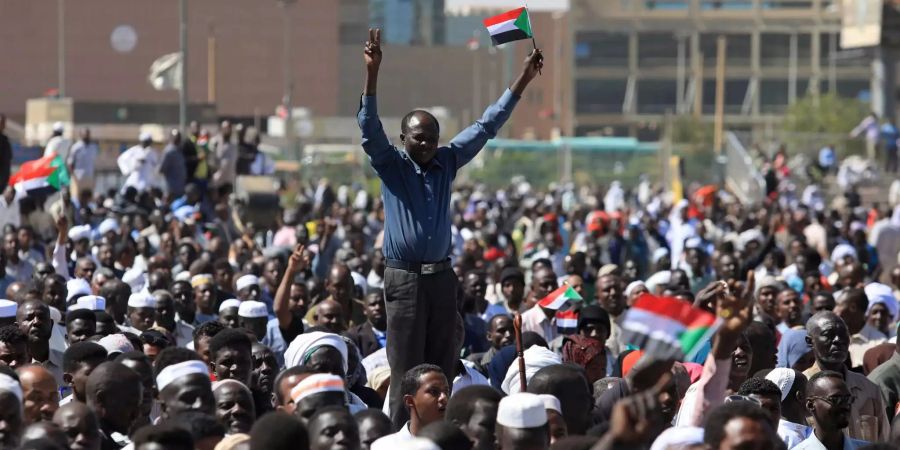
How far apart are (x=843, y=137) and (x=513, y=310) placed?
33.8m

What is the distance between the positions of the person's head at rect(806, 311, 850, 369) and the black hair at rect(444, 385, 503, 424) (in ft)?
9.83

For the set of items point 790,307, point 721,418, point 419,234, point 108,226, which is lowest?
point 108,226

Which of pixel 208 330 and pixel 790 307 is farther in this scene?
pixel 790 307

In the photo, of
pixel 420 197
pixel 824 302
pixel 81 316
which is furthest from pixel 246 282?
pixel 420 197

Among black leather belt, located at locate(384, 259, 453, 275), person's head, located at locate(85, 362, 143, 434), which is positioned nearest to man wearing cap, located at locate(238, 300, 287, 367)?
black leather belt, located at locate(384, 259, 453, 275)

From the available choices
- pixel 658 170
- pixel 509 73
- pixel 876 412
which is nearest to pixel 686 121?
pixel 509 73

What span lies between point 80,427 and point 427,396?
1861 millimetres

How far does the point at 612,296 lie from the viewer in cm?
1422

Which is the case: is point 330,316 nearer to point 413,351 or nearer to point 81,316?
point 81,316

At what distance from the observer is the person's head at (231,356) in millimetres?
9367

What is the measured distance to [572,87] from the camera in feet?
334

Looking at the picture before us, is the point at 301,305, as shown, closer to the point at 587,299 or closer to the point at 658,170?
the point at 587,299

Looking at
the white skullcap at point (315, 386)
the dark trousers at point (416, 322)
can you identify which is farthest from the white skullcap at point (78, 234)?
the white skullcap at point (315, 386)

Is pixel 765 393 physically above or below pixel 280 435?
below
